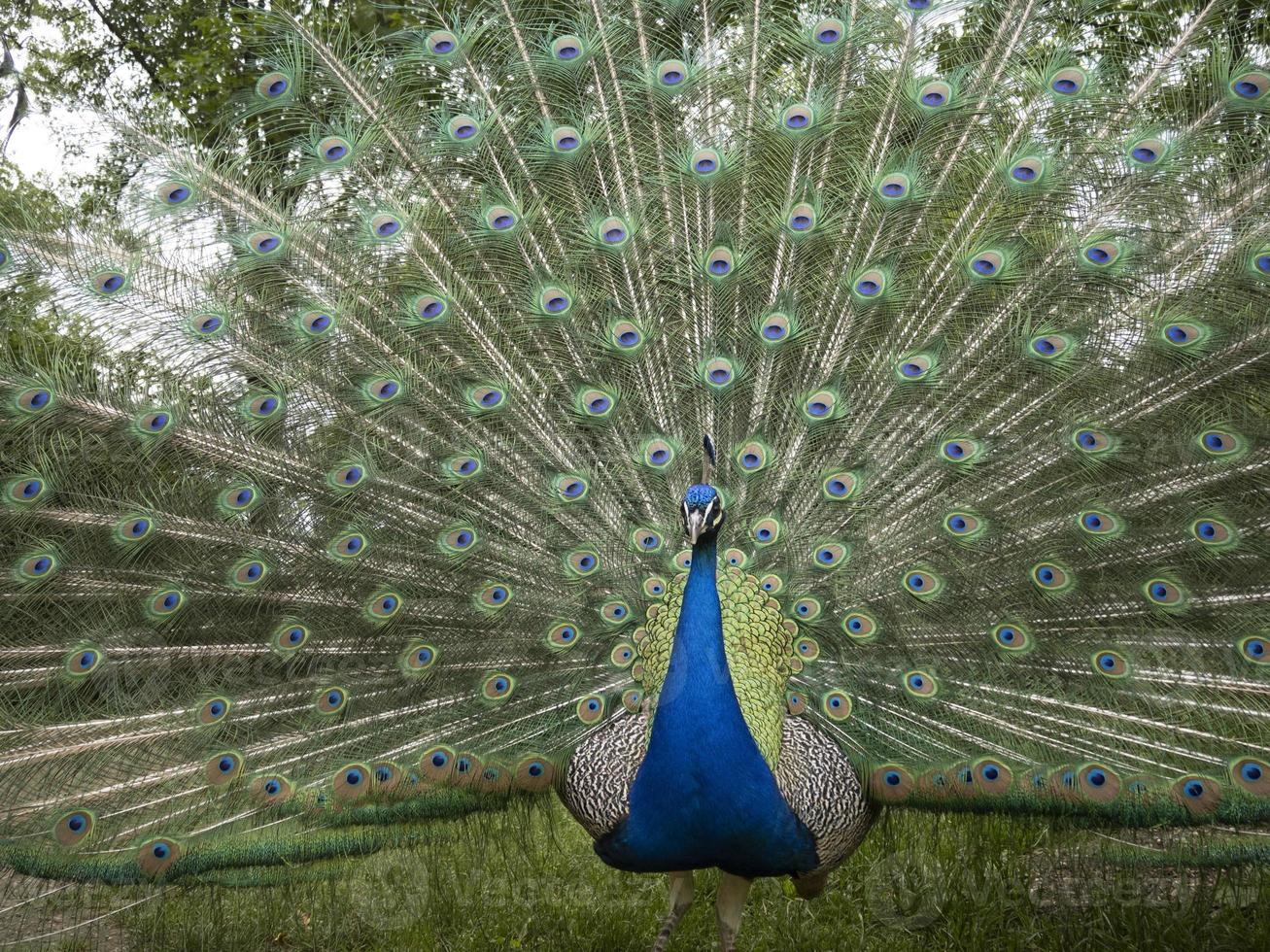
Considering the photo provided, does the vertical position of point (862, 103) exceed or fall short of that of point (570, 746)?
it exceeds it

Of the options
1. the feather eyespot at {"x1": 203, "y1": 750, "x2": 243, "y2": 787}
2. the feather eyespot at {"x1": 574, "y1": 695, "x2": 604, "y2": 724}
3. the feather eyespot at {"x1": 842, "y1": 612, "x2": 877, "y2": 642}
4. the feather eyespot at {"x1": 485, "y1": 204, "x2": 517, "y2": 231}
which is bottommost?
the feather eyespot at {"x1": 203, "y1": 750, "x2": 243, "y2": 787}

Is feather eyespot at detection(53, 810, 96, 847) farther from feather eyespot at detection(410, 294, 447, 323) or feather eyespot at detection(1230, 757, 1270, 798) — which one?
feather eyespot at detection(1230, 757, 1270, 798)

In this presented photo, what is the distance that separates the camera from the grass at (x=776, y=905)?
3.29 m

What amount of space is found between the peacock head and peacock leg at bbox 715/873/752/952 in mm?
1137

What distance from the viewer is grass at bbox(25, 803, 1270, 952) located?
10.8 feet

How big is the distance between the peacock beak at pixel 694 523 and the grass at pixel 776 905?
1236 mm

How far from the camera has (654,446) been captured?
339 cm

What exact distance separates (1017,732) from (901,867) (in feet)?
3.79

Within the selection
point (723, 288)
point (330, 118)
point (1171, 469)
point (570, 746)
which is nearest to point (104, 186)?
point (330, 118)

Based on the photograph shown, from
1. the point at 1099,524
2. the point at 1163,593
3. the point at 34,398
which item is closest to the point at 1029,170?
the point at 1099,524

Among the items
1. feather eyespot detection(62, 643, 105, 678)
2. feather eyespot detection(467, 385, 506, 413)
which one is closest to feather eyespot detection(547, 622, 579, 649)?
feather eyespot detection(467, 385, 506, 413)

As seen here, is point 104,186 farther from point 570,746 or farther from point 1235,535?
point 1235,535

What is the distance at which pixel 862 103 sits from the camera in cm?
341

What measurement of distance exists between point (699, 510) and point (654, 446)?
882 millimetres
